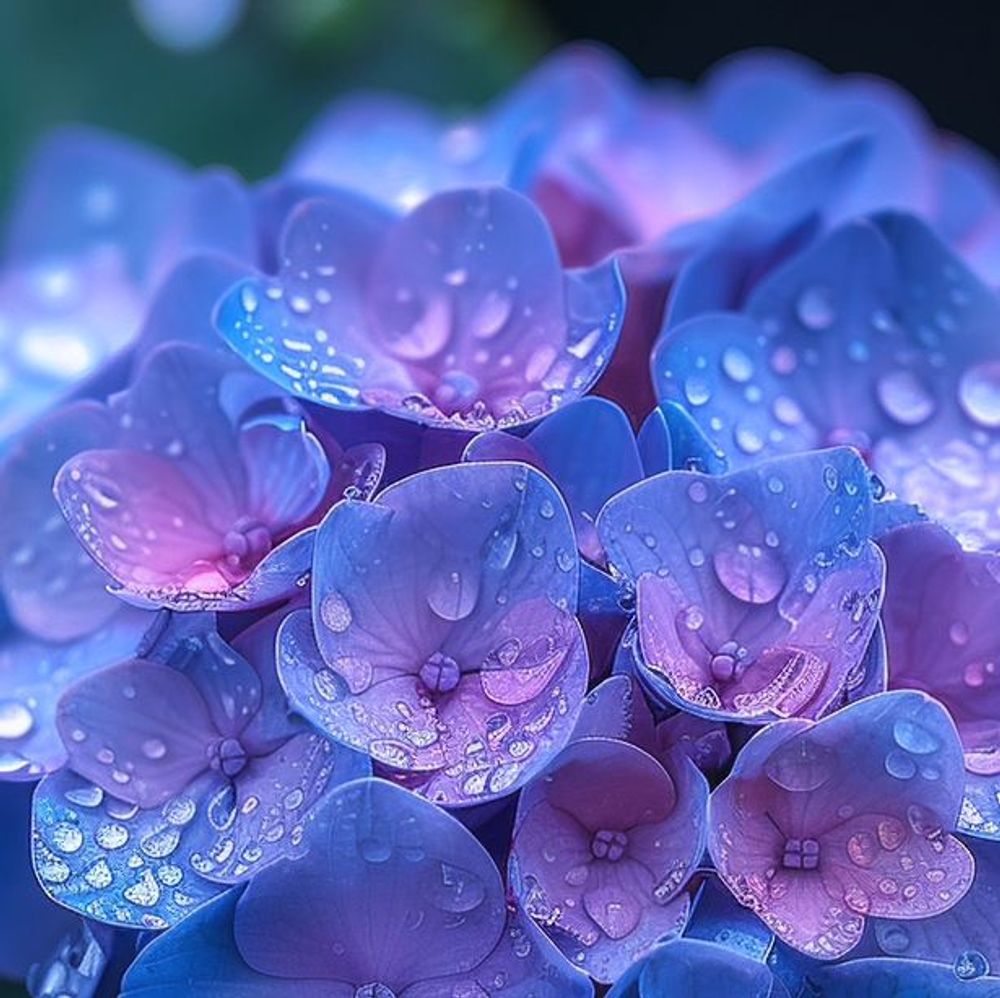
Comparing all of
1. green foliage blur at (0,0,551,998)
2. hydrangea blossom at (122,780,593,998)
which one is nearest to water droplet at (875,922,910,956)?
hydrangea blossom at (122,780,593,998)

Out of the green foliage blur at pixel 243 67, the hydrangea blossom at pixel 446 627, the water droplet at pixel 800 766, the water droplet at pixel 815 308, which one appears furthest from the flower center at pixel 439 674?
the green foliage blur at pixel 243 67

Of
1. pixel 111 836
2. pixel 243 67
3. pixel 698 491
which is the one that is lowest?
pixel 243 67

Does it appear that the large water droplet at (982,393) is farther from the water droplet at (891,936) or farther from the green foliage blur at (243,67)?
the green foliage blur at (243,67)

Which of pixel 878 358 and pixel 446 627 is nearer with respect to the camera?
pixel 446 627

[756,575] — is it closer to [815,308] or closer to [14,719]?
[815,308]

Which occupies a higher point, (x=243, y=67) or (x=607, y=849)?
(x=607, y=849)

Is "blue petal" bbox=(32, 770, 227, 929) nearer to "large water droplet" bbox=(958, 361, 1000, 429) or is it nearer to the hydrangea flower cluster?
the hydrangea flower cluster

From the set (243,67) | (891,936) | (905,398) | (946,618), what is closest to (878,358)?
(905,398)
